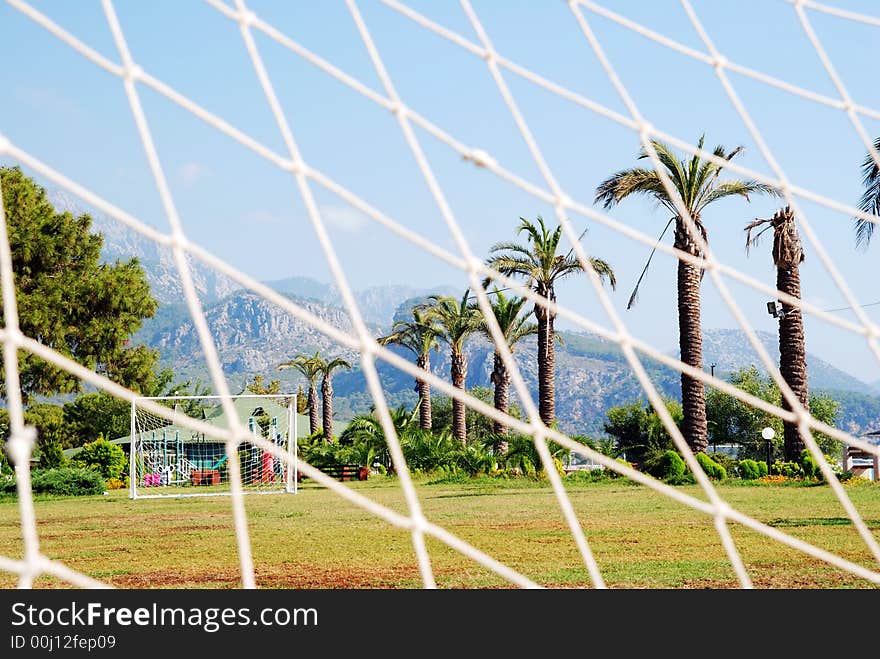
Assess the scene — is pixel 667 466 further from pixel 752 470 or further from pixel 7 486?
pixel 7 486

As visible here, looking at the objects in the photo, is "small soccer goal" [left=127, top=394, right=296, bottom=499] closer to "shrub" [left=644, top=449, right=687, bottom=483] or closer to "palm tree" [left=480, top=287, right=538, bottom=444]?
"palm tree" [left=480, top=287, right=538, bottom=444]

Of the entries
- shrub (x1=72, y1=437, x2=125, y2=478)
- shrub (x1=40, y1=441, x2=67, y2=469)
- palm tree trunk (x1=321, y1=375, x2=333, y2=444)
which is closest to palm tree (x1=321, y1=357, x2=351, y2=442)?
palm tree trunk (x1=321, y1=375, x2=333, y2=444)

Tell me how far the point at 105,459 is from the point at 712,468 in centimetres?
1534

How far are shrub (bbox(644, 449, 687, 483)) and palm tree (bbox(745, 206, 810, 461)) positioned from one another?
1851 millimetres

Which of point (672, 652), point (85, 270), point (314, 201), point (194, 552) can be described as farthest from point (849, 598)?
point (85, 270)

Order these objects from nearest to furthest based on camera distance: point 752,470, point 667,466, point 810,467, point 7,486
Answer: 1. point 810,467
2. point 752,470
3. point 667,466
4. point 7,486

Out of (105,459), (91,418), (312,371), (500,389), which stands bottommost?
(105,459)

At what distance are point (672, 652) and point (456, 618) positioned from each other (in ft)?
2.15

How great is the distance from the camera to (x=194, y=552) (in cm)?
867

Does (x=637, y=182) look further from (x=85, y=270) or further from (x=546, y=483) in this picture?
(x=85, y=270)

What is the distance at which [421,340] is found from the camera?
30703 millimetres

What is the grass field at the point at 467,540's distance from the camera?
6676 millimetres

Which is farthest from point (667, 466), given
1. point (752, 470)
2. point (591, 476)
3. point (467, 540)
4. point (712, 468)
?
point (467, 540)

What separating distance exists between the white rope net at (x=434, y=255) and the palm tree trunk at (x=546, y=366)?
61.6 ft
